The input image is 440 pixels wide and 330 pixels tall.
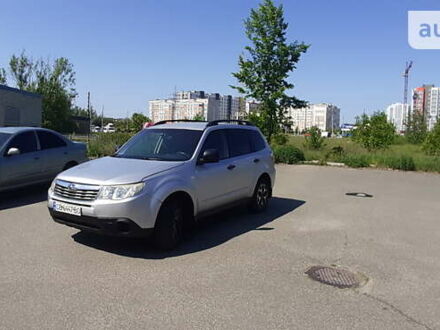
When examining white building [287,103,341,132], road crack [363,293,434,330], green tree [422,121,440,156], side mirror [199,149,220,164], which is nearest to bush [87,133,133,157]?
side mirror [199,149,220,164]

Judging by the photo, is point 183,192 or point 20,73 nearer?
point 183,192

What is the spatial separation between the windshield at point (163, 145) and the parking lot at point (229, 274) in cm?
131

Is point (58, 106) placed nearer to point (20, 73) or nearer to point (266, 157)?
point (20, 73)

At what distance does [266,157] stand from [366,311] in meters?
4.78

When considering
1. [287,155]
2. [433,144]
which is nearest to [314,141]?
[433,144]

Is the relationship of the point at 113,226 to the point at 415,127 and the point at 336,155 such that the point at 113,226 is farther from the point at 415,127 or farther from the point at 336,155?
the point at 415,127

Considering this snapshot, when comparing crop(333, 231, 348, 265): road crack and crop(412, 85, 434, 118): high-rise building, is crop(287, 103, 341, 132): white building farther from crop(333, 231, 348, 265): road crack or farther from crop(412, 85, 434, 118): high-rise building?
crop(333, 231, 348, 265): road crack

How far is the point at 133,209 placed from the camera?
5.02 metres

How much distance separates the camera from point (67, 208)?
5.32 m

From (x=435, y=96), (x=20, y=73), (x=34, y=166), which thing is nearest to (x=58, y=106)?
(x=20, y=73)

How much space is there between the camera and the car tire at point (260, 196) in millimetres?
7953

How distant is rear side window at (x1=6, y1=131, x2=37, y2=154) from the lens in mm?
8883

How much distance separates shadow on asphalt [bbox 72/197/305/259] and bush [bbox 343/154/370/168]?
11245 mm

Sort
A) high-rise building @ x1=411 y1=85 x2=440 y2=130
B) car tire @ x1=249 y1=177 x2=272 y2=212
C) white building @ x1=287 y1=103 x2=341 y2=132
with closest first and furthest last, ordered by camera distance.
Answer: car tire @ x1=249 y1=177 x2=272 y2=212 → high-rise building @ x1=411 y1=85 x2=440 y2=130 → white building @ x1=287 y1=103 x2=341 y2=132
